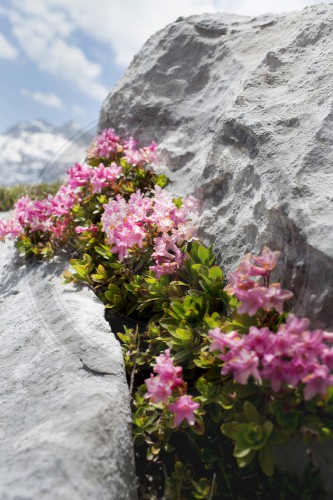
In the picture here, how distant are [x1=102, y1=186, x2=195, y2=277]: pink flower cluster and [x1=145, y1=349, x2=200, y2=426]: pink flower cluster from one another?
87 centimetres

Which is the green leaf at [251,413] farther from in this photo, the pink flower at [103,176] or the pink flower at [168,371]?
the pink flower at [103,176]

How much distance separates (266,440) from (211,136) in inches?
104

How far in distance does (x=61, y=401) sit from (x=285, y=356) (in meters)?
1.19

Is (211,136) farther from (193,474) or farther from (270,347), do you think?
(193,474)

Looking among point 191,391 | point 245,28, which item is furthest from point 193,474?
point 245,28

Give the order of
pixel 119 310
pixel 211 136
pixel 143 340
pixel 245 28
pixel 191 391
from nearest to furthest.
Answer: pixel 191 391 < pixel 143 340 < pixel 119 310 < pixel 211 136 < pixel 245 28

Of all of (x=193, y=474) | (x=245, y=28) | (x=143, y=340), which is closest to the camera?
(x=193, y=474)

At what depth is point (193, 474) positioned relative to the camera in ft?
8.51

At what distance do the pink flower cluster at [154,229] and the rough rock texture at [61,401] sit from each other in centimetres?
51

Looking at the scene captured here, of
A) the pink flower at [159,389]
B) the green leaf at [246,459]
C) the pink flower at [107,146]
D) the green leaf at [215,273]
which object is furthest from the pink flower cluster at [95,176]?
the green leaf at [246,459]

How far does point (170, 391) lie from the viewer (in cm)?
→ 253

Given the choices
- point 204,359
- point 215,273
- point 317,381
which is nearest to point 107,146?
point 215,273

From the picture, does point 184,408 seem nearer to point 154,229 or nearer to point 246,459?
point 246,459

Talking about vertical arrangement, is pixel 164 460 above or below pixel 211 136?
below
